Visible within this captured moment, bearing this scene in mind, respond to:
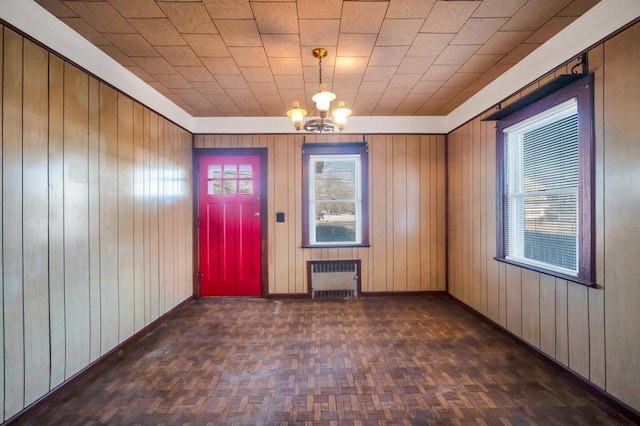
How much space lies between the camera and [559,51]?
243cm

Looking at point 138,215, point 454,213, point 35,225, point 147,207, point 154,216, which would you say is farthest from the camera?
point 454,213

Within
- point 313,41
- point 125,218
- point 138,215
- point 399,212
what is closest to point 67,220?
point 125,218

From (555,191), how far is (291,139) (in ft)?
11.0

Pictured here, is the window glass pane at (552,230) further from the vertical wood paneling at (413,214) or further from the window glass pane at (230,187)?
the window glass pane at (230,187)

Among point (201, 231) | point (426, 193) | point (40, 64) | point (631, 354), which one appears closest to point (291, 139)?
point (201, 231)

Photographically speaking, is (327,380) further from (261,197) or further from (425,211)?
(425,211)

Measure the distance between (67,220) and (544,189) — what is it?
4064mm

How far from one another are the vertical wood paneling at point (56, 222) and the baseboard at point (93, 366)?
62 millimetres

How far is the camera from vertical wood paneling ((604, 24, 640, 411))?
1832 mm

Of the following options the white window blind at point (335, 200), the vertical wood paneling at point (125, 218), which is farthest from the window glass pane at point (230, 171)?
the vertical wood paneling at point (125, 218)

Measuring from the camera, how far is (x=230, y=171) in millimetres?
4520

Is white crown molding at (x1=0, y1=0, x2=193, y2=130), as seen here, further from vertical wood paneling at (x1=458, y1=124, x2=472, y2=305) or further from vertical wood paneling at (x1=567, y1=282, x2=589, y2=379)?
vertical wood paneling at (x1=567, y1=282, x2=589, y2=379)

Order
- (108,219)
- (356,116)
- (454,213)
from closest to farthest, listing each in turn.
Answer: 1. (108,219)
2. (454,213)
3. (356,116)

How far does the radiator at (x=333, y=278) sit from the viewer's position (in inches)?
177
